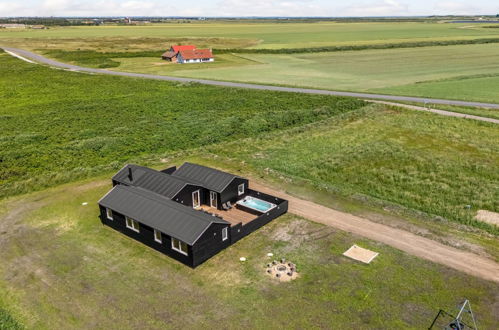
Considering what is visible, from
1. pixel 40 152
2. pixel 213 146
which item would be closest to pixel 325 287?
pixel 213 146

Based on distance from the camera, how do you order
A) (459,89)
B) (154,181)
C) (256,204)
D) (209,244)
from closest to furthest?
(209,244)
(154,181)
(256,204)
(459,89)

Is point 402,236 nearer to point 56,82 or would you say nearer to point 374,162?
point 374,162

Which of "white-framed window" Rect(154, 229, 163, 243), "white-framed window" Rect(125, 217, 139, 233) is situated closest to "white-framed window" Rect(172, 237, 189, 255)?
"white-framed window" Rect(154, 229, 163, 243)

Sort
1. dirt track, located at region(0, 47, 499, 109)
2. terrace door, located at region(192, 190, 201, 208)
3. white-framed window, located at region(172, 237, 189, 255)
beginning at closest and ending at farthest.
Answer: white-framed window, located at region(172, 237, 189, 255), terrace door, located at region(192, 190, 201, 208), dirt track, located at region(0, 47, 499, 109)

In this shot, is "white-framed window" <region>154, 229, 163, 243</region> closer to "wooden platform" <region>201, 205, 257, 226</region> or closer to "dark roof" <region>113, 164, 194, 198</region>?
"dark roof" <region>113, 164, 194, 198</region>

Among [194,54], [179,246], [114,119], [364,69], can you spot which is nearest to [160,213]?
[179,246]

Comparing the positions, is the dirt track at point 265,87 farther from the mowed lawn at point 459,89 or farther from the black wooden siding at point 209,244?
the black wooden siding at point 209,244

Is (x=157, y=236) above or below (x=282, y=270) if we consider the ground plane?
above

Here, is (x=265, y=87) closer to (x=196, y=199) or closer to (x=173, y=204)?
(x=196, y=199)
